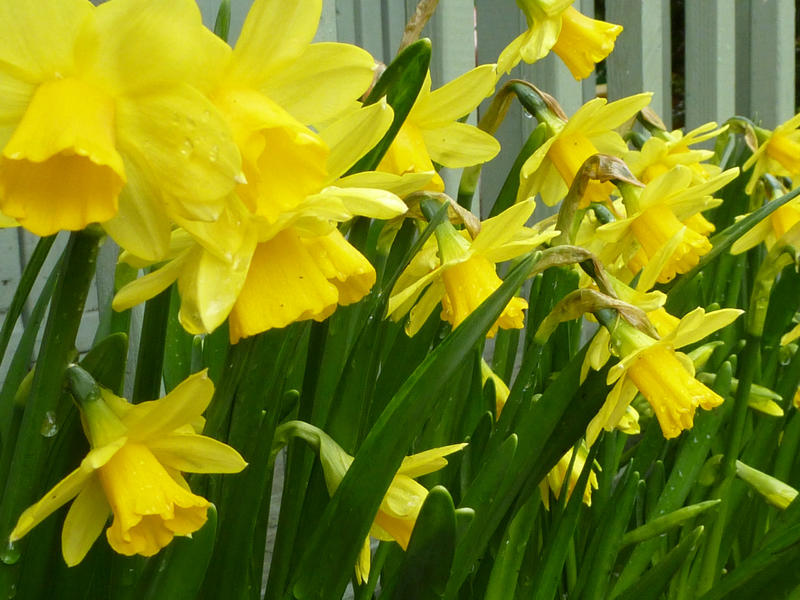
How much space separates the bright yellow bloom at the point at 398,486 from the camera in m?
0.69

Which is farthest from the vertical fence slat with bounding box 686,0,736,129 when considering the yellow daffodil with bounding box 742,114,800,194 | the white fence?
the yellow daffodil with bounding box 742,114,800,194

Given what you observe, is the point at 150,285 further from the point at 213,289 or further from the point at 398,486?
the point at 398,486

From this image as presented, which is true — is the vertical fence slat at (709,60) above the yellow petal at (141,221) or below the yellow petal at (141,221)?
below

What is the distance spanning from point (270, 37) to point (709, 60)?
2.39 metres

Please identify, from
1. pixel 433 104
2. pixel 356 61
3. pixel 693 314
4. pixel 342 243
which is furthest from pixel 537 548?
pixel 356 61

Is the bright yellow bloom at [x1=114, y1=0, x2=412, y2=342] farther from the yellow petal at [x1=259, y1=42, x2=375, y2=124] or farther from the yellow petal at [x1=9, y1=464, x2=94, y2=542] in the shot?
the yellow petal at [x1=9, y1=464, x2=94, y2=542]

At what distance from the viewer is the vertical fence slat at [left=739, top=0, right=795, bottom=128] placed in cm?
280

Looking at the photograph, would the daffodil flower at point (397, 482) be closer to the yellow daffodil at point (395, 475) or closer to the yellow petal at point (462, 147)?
the yellow daffodil at point (395, 475)

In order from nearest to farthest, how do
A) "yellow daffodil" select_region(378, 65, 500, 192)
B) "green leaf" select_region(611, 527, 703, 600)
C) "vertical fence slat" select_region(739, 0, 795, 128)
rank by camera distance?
"yellow daffodil" select_region(378, 65, 500, 192) → "green leaf" select_region(611, 527, 703, 600) → "vertical fence slat" select_region(739, 0, 795, 128)

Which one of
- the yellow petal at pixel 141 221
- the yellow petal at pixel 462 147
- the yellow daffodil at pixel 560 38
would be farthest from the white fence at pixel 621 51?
the yellow petal at pixel 141 221

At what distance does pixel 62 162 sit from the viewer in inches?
17.0

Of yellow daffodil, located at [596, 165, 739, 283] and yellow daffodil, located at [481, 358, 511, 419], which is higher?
yellow daffodil, located at [596, 165, 739, 283]

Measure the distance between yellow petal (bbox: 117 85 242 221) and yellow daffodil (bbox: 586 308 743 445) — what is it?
480 millimetres

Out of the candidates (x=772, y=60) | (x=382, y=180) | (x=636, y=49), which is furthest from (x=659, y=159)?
(x=772, y=60)
